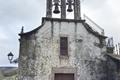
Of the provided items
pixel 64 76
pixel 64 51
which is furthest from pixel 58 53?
pixel 64 76

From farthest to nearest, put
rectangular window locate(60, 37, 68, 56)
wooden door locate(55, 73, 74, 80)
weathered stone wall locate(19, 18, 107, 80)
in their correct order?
rectangular window locate(60, 37, 68, 56) < wooden door locate(55, 73, 74, 80) < weathered stone wall locate(19, 18, 107, 80)

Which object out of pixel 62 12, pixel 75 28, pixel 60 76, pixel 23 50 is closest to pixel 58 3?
pixel 62 12

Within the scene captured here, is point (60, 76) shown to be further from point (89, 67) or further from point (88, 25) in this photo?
point (88, 25)

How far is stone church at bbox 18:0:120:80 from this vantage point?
47.6ft

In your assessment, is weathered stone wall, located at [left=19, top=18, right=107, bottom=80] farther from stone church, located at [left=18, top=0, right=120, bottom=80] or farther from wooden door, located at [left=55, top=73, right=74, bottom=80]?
wooden door, located at [left=55, top=73, right=74, bottom=80]

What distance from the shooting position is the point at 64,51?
15039 mm

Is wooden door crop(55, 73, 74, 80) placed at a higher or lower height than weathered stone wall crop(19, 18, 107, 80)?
lower

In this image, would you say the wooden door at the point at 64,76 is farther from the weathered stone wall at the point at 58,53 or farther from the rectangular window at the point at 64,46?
the rectangular window at the point at 64,46

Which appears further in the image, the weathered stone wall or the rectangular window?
the rectangular window

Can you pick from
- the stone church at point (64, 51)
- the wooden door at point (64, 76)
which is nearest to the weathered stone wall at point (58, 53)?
the stone church at point (64, 51)

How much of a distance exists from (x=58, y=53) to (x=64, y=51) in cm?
46

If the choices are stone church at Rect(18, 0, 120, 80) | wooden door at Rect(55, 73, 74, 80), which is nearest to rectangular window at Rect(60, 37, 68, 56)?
stone church at Rect(18, 0, 120, 80)

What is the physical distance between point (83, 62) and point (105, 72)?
167 cm

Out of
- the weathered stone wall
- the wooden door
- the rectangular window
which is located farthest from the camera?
the rectangular window
